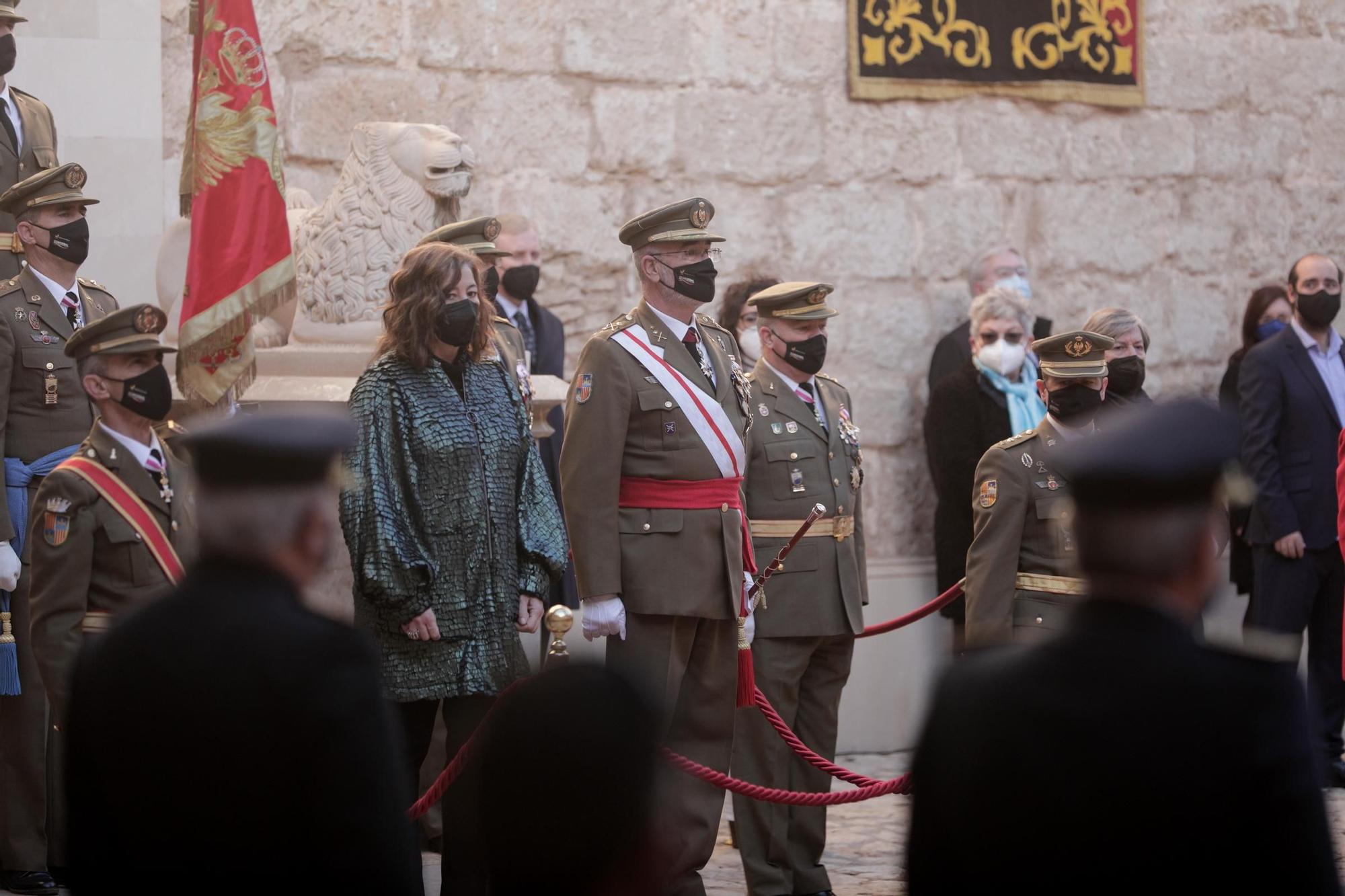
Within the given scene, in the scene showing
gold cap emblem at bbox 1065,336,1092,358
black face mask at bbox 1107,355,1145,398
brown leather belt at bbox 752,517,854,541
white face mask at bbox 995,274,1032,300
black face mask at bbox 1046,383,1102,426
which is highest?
white face mask at bbox 995,274,1032,300

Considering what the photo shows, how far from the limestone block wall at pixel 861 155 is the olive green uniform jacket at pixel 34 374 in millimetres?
1543

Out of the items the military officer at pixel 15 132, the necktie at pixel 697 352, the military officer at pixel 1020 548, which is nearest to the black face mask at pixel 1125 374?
the military officer at pixel 1020 548

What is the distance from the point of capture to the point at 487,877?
79.9 inches

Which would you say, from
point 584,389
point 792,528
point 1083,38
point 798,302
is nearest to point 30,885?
point 584,389

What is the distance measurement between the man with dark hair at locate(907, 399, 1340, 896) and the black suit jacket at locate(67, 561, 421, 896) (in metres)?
0.62

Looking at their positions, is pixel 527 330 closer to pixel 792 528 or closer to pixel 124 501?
pixel 792 528

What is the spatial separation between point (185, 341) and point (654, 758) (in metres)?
3.82

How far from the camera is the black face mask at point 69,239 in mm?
5629

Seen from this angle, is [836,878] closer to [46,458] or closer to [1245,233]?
[46,458]

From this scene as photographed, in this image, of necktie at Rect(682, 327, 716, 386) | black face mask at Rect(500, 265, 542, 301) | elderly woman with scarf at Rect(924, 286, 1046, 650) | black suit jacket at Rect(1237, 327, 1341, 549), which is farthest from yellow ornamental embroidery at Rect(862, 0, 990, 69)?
necktie at Rect(682, 327, 716, 386)

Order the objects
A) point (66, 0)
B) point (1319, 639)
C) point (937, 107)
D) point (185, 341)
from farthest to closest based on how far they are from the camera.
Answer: point (937, 107) < point (1319, 639) < point (66, 0) < point (185, 341)

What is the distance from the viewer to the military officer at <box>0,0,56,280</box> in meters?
5.91

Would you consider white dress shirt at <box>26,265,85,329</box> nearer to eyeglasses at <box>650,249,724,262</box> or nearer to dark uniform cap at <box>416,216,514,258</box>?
dark uniform cap at <box>416,216,514,258</box>

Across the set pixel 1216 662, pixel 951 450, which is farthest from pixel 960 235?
pixel 1216 662
